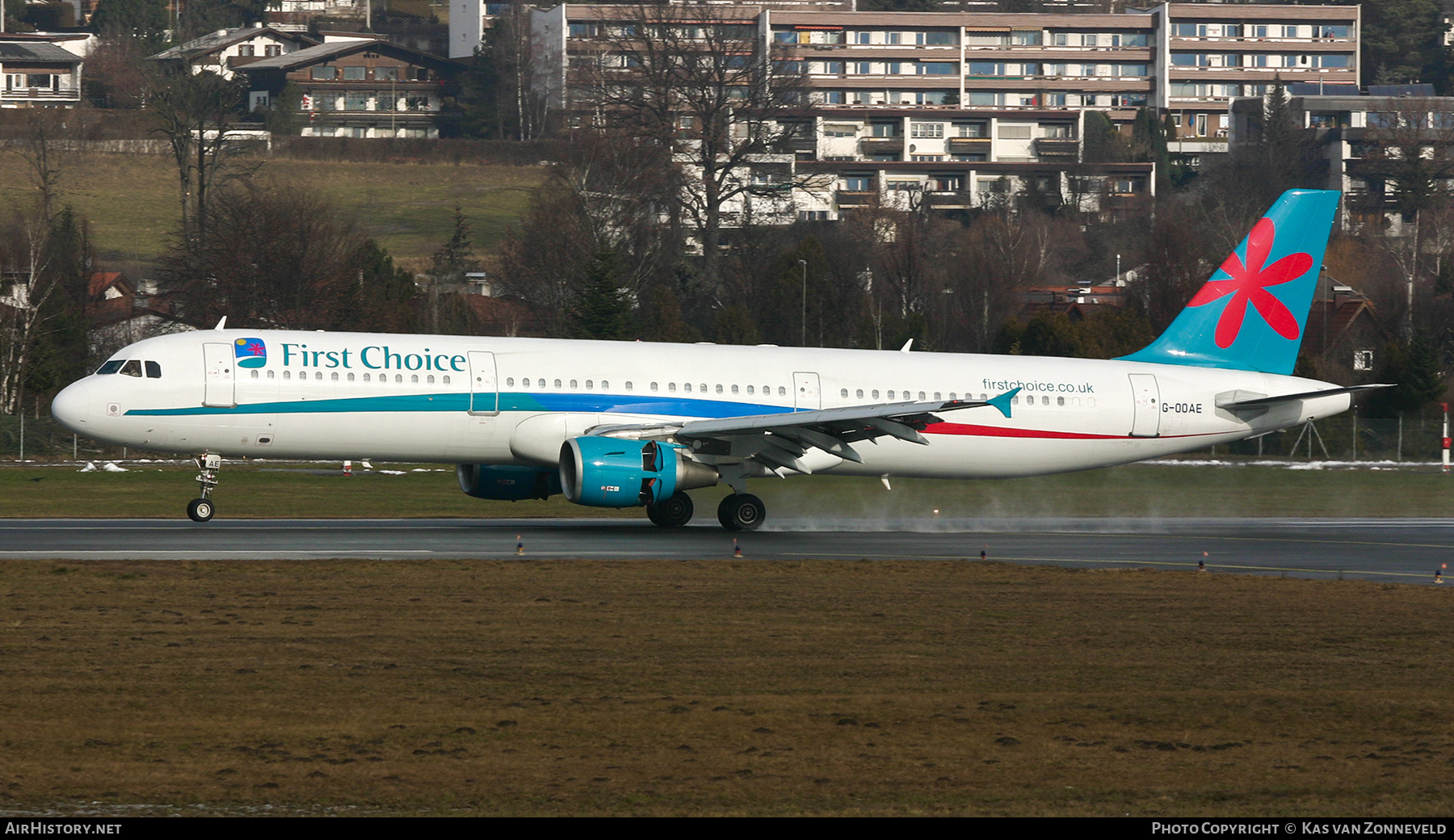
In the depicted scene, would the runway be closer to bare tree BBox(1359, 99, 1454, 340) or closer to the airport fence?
the airport fence

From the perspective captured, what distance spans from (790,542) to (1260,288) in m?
12.9

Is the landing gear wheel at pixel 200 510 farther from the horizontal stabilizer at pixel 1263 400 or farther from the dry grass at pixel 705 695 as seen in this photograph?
the horizontal stabilizer at pixel 1263 400

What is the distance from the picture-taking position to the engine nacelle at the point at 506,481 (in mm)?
29719

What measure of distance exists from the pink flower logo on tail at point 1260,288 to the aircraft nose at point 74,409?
22440 millimetres

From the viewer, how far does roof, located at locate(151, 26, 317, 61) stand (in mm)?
155000

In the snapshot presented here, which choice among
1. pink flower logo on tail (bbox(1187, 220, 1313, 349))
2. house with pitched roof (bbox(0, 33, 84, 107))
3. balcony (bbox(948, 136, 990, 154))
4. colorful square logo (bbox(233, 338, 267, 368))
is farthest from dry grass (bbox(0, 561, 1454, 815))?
house with pitched roof (bbox(0, 33, 84, 107))

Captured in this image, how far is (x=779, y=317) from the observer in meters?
75.4

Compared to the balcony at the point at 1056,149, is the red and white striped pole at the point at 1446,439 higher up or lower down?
lower down

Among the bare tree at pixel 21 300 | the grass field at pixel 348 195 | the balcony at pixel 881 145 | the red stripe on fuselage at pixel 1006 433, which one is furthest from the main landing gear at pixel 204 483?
the balcony at pixel 881 145

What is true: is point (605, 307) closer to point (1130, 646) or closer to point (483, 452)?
point (483, 452)

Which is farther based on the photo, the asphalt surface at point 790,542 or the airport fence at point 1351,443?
the airport fence at point 1351,443

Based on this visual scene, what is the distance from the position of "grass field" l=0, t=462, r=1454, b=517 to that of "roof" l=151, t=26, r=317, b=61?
119 metres

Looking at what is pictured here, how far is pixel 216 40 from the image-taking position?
16325 centimetres

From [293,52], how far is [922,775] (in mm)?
166550
